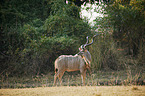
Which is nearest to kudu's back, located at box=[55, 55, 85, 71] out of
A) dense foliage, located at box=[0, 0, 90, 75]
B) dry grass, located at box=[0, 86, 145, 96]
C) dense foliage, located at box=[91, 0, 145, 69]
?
dense foliage, located at box=[0, 0, 90, 75]

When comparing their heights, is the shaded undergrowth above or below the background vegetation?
below

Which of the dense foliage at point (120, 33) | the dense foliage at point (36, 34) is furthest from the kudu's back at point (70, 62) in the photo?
the dense foliage at point (120, 33)

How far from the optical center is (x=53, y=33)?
34.6 ft

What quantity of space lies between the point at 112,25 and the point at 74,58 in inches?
227

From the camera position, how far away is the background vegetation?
920 cm

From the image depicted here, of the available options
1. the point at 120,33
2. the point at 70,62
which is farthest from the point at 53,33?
the point at 120,33

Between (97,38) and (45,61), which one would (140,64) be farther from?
(45,61)

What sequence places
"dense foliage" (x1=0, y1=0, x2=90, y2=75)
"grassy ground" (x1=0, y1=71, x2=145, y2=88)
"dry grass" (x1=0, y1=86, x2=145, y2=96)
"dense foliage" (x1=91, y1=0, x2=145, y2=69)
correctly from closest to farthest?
"dry grass" (x1=0, y1=86, x2=145, y2=96), "grassy ground" (x1=0, y1=71, x2=145, y2=88), "dense foliage" (x1=0, y1=0, x2=90, y2=75), "dense foliage" (x1=91, y1=0, x2=145, y2=69)

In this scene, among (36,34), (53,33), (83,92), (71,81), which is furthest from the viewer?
(53,33)

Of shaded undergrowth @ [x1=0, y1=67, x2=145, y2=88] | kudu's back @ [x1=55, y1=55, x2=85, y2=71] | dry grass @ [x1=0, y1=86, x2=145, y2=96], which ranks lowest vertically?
shaded undergrowth @ [x1=0, y1=67, x2=145, y2=88]

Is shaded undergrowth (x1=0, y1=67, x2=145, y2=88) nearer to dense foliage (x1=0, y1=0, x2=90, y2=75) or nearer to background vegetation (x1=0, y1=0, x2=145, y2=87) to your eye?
background vegetation (x1=0, y1=0, x2=145, y2=87)

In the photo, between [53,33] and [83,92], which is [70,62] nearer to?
[53,33]

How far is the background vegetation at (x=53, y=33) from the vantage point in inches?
362

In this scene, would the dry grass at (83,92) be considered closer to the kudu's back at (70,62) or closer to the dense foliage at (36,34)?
the kudu's back at (70,62)
